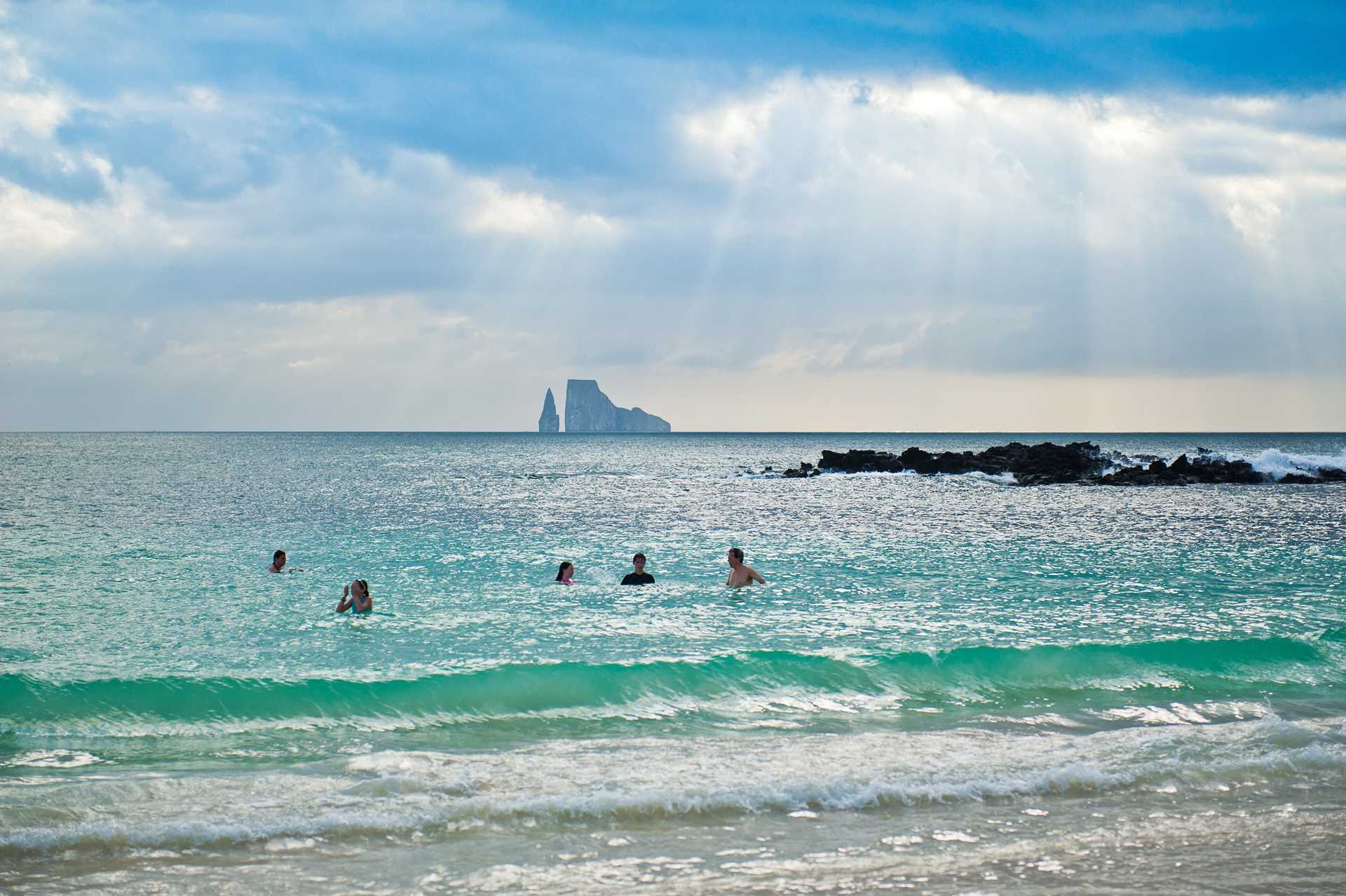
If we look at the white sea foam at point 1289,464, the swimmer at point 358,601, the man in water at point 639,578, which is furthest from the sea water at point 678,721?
the white sea foam at point 1289,464

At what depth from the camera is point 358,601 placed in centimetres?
1845

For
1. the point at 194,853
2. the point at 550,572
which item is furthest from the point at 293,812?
the point at 550,572

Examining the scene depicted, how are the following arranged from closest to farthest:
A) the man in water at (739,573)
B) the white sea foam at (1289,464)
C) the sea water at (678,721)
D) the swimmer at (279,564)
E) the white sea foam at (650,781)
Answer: the sea water at (678,721), the white sea foam at (650,781), the man in water at (739,573), the swimmer at (279,564), the white sea foam at (1289,464)

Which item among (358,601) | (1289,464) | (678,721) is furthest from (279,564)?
(1289,464)

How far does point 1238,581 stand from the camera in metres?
21.7

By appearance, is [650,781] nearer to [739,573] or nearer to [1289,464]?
[739,573]

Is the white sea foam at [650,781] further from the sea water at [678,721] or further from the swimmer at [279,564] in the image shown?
the swimmer at [279,564]

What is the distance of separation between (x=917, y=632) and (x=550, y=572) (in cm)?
1121

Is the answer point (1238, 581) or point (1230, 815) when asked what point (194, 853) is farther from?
point (1238, 581)

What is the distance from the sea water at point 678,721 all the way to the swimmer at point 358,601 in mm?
453

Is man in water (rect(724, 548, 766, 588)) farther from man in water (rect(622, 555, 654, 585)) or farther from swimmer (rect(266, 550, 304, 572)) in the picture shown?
swimmer (rect(266, 550, 304, 572))

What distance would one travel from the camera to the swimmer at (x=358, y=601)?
60.2 ft

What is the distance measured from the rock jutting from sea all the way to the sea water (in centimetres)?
3884

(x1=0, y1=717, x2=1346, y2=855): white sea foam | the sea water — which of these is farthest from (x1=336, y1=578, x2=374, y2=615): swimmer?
(x1=0, y1=717, x2=1346, y2=855): white sea foam
